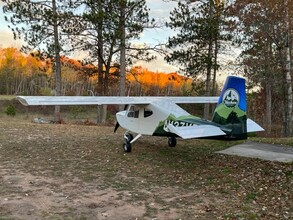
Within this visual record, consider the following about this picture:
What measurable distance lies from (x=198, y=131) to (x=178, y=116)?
4.99 ft

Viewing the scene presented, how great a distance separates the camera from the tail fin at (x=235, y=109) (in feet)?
28.9

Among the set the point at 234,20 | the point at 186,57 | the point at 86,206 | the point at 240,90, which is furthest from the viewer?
the point at 186,57

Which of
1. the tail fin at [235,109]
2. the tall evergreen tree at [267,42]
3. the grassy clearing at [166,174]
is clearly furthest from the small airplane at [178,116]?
the tall evergreen tree at [267,42]

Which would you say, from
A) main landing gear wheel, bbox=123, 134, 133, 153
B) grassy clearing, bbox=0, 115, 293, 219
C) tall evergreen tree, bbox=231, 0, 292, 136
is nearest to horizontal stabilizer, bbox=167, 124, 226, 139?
grassy clearing, bbox=0, 115, 293, 219

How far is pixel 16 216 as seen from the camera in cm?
581

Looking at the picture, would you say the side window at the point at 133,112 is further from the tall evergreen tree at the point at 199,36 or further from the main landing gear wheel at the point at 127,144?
the tall evergreen tree at the point at 199,36

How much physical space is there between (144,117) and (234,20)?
12.8m

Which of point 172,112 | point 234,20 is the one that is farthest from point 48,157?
point 234,20

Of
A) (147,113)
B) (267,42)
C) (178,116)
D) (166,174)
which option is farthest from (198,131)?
(267,42)

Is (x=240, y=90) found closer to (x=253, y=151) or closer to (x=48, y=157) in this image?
(x=253, y=151)

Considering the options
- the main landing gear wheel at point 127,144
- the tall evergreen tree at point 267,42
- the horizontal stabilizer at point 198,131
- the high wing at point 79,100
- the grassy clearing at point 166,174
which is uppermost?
the tall evergreen tree at point 267,42

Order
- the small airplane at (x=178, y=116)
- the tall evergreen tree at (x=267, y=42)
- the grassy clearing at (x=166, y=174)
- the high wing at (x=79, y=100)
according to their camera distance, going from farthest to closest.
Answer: the tall evergreen tree at (x=267, y=42) < the high wing at (x=79, y=100) < the small airplane at (x=178, y=116) < the grassy clearing at (x=166, y=174)

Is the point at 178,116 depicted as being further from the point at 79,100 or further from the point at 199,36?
the point at 199,36

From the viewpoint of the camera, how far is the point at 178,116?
9906 millimetres
